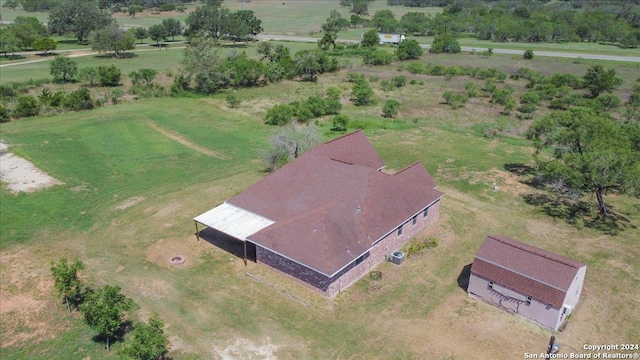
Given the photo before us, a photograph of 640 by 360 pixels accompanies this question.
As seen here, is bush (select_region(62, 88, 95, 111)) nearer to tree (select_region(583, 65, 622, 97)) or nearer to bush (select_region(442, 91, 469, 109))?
bush (select_region(442, 91, 469, 109))

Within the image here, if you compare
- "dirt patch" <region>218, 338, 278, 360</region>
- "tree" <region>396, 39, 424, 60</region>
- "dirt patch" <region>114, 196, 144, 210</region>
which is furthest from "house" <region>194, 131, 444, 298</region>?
"tree" <region>396, 39, 424, 60</region>

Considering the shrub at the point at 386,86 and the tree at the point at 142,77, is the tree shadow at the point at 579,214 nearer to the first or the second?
the shrub at the point at 386,86

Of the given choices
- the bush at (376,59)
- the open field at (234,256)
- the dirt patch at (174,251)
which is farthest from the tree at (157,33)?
the dirt patch at (174,251)

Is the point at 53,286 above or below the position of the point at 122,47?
below

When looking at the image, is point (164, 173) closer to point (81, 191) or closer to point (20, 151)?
point (81, 191)

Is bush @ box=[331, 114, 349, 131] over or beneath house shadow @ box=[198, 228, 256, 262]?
over

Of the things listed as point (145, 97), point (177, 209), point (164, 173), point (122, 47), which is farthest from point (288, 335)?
point (122, 47)
